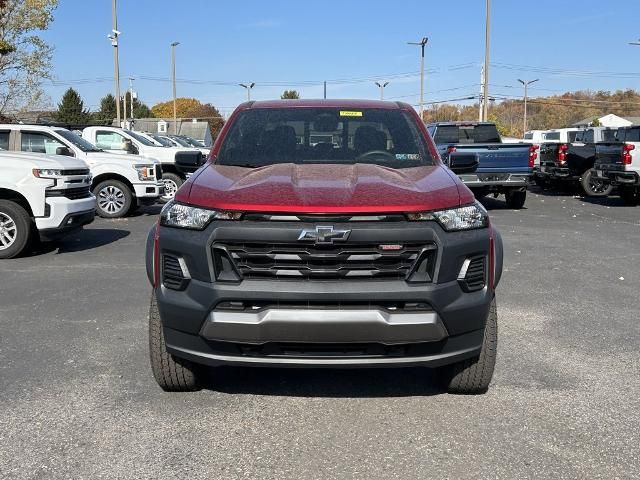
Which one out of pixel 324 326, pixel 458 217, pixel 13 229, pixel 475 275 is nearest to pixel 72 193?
pixel 13 229

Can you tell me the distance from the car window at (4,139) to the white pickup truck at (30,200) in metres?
1.78

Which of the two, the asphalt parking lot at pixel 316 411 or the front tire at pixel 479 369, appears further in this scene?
the front tire at pixel 479 369

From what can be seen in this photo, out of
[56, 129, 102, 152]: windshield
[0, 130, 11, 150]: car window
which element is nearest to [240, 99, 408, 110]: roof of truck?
[0, 130, 11, 150]: car window

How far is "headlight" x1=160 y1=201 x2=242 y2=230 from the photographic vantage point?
3334 mm

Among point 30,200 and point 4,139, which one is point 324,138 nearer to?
point 30,200

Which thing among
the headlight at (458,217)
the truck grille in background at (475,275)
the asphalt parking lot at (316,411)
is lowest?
the asphalt parking lot at (316,411)

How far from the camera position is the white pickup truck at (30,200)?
8680mm

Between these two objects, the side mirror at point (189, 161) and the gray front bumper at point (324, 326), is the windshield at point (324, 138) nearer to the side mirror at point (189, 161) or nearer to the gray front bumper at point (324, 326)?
the side mirror at point (189, 161)

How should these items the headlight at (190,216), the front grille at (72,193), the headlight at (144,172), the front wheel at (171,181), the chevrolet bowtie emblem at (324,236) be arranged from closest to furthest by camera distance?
the chevrolet bowtie emblem at (324,236)
the headlight at (190,216)
the front grille at (72,193)
the headlight at (144,172)
the front wheel at (171,181)

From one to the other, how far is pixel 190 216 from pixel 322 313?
0.87 metres

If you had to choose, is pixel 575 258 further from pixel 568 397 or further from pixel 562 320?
pixel 568 397

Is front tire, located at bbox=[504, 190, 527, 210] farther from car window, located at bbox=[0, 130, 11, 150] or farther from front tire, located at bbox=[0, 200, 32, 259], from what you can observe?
front tire, located at bbox=[0, 200, 32, 259]

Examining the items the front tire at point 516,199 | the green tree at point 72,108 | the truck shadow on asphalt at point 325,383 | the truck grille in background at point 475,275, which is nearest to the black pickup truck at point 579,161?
the front tire at point 516,199

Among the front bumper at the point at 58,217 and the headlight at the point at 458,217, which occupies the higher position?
the headlight at the point at 458,217
